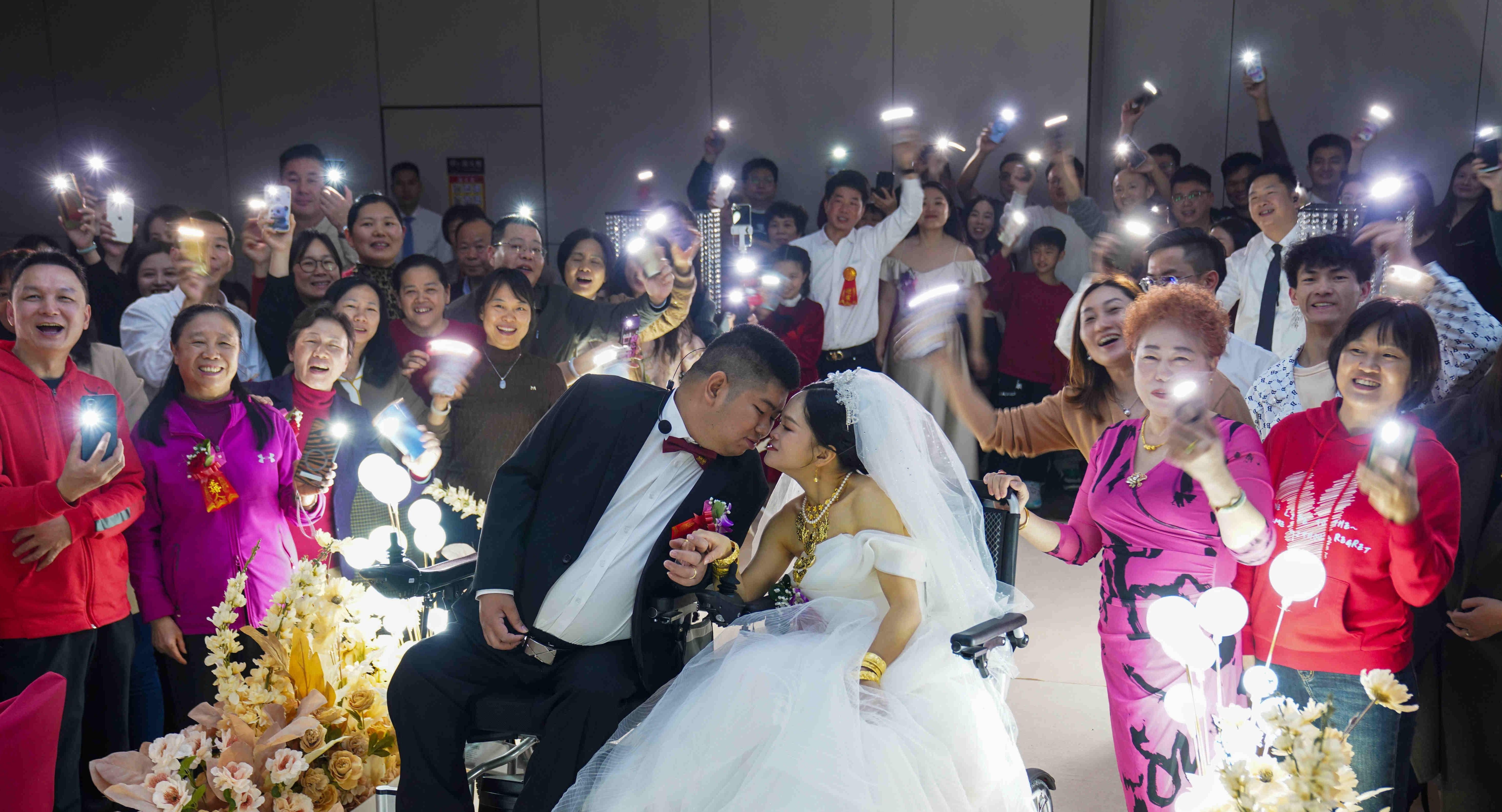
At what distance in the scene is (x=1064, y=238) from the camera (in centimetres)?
552

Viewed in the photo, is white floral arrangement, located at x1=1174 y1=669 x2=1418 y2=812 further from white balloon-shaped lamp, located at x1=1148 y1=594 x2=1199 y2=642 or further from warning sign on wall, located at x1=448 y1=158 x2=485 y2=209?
warning sign on wall, located at x1=448 y1=158 x2=485 y2=209

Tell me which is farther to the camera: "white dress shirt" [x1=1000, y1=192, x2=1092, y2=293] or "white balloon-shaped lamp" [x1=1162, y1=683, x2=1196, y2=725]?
"white dress shirt" [x1=1000, y1=192, x2=1092, y2=293]

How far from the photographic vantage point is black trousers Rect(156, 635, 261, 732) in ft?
8.49

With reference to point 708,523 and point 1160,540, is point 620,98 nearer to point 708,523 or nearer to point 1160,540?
point 708,523

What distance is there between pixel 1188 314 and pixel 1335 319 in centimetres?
75

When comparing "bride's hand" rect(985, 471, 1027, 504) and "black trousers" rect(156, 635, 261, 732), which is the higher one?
"bride's hand" rect(985, 471, 1027, 504)

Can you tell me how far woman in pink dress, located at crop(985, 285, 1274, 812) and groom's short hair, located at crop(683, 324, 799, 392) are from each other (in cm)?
75

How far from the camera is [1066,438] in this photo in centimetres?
272

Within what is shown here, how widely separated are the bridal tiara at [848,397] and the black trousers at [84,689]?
2.01 m

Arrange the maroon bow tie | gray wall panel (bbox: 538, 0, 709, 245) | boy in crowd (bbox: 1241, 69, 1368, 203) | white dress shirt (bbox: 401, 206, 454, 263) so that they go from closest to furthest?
the maroon bow tie
boy in crowd (bbox: 1241, 69, 1368, 203)
white dress shirt (bbox: 401, 206, 454, 263)
gray wall panel (bbox: 538, 0, 709, 245)

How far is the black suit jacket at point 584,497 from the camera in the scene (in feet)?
7.00

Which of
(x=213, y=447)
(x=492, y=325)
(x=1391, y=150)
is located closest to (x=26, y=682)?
(x=213, y=447)

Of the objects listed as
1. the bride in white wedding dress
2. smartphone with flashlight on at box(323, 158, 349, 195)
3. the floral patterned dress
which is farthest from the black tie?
smartphone with flashlight on at box(323, 158, 349, 195)

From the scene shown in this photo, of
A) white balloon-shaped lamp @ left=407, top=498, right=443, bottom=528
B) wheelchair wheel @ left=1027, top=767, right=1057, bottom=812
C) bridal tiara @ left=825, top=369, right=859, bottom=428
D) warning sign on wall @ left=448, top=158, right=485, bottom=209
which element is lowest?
wheelchair wheel @ left=1027, top=767, right=1057, bottom=812
